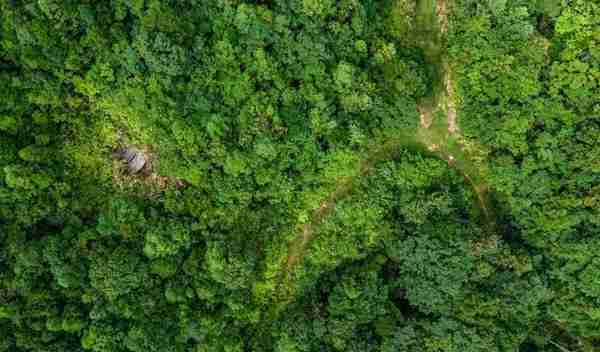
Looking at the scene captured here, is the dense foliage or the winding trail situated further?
the winding trail

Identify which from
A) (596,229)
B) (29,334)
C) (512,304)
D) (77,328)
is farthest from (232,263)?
(596,229)

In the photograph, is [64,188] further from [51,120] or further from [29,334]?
[29,334]

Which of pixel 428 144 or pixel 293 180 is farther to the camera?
pixel 428 144

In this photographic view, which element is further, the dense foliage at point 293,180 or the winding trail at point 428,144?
the winding trail at point 428,144

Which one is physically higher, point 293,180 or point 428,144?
point 428,144
